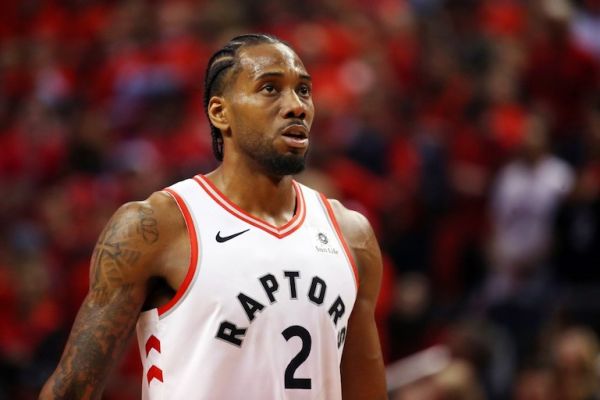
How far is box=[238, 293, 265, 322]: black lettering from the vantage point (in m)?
3.88

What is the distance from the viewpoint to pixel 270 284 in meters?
3.95

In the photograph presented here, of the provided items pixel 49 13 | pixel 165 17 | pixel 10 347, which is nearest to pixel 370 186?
pixel 10 347

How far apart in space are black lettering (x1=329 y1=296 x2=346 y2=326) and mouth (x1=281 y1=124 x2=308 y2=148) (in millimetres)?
568

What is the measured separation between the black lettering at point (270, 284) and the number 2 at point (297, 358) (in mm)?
127

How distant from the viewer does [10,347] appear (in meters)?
8.20

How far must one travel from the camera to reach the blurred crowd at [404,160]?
7738 millimetres

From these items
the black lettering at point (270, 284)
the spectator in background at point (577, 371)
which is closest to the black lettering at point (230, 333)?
the black lettering at point (270, 284)

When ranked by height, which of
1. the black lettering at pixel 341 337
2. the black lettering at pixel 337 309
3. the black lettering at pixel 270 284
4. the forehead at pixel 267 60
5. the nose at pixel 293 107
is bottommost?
the black lettering at pixel 341 337

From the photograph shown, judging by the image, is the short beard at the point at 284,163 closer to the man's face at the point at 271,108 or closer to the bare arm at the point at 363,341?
the man's face at the point at 271,108

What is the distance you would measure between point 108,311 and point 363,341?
101 centimetres

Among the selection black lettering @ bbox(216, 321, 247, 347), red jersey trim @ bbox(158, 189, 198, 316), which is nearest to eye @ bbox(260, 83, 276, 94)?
red jersey trim @ bbox(158, 189, 198, 316)

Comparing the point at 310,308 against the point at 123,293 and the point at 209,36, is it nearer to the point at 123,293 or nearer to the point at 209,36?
the point at 123,293

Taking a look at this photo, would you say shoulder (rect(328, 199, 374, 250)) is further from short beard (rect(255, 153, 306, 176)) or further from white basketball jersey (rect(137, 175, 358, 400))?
short beard (rect(255, 153, 306, 176))

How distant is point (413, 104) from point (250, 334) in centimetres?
662
